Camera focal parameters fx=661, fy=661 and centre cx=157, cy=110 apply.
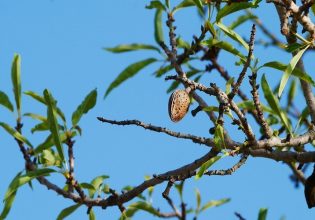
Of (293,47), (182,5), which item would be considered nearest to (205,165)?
(293,47)

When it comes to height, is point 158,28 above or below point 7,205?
above

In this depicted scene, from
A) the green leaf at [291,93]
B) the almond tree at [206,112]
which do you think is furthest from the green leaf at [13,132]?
the green leaf at [291,93]

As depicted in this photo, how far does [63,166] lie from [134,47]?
0.93 metres

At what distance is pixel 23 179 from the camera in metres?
3.39

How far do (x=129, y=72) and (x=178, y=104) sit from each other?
4.08 feet

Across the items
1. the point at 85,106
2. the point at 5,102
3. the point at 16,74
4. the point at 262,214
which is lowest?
the point at 262,214

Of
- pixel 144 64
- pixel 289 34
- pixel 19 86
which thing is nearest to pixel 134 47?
pixel 144 64

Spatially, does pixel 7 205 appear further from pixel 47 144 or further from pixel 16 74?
pixel 16 74

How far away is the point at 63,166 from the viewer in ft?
Answer: 11.7

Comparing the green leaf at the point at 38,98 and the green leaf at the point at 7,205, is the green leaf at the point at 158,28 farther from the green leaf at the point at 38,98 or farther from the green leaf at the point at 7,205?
the green leaf at the point at 7,205

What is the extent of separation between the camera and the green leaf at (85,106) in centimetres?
376

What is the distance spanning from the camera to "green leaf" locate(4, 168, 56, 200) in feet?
11.1

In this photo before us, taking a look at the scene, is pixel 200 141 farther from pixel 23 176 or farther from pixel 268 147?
pixel 23 176

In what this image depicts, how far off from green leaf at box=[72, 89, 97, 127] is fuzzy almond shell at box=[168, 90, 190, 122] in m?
1.14
